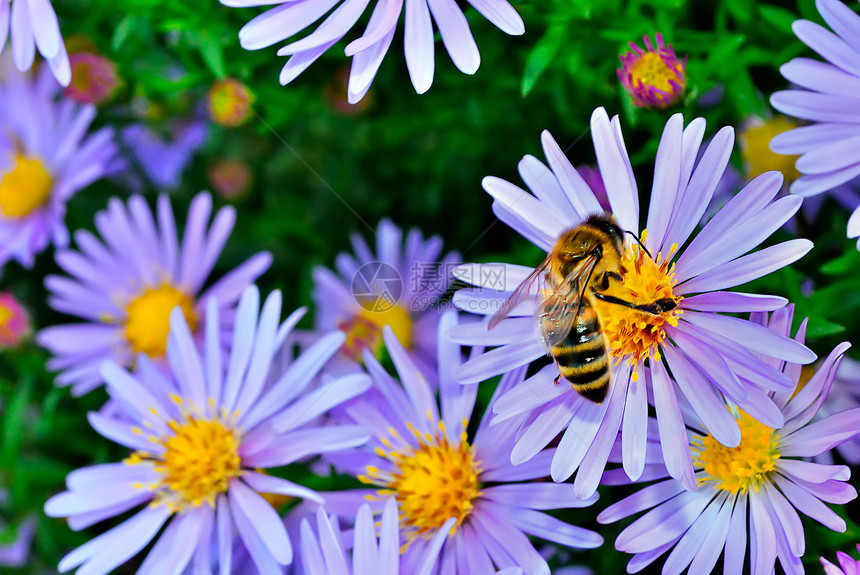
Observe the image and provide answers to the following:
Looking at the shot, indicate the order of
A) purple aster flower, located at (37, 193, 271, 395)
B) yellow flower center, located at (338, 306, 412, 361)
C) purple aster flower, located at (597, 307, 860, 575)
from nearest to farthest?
purple aster flower, located at (597, 307, 860, 575), yellow flower center, located at (338, 306, 412, 361), purple aster flower, located at (37, 193, 271, 395)

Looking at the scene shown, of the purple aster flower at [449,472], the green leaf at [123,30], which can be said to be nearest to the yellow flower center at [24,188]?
the green leaf at [123,30]

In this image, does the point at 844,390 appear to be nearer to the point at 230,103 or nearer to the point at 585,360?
the point at 585,360

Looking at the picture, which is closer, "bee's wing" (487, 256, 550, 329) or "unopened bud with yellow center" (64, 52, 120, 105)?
"bee's wing" (487, 256, 550, 329)

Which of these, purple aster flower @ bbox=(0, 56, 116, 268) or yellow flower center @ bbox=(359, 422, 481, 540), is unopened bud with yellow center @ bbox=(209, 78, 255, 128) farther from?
yellow flower center @ bbox=(359, 422, 481, 540)

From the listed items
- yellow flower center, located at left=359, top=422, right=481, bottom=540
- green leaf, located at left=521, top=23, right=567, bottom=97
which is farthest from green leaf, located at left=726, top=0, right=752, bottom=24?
yellow flower center, located at left=359, top=422, right=481, bottom=540

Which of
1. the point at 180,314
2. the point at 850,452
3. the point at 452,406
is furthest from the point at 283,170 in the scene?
the point at 850,452

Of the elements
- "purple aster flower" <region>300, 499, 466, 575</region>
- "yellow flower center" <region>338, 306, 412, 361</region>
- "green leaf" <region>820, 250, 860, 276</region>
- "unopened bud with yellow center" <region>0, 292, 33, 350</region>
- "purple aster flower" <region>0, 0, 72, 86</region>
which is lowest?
"purple aster flower" <region>300, 499, 466, 575</region>
